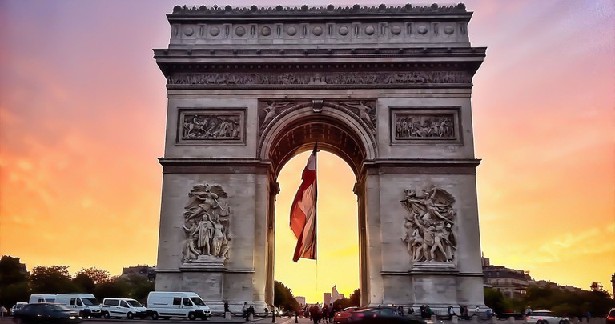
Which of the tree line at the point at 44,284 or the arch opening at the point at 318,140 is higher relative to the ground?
the arch opening at the point at 318,140

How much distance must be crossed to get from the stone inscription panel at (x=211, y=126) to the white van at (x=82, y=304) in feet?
34.4

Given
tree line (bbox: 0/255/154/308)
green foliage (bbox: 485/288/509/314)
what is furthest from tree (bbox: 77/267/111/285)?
green foliage (bbox: 485/288/509/314)

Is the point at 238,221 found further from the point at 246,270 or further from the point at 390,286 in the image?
the point at 390,286

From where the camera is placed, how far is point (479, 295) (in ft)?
99.4

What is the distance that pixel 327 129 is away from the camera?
35.4 m

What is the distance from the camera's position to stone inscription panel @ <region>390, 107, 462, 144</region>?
3253 centimetres

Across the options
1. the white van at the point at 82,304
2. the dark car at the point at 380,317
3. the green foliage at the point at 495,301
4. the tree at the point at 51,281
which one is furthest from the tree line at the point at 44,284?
the dark car at the point at 380,317

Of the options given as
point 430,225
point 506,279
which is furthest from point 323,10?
point 506,279

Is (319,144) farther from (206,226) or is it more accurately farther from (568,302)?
(568,302)

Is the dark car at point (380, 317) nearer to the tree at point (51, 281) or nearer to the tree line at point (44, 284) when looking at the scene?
the tree line at point (44, 284)

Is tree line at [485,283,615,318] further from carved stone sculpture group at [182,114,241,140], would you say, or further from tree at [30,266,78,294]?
tree at [30,266,78,294]

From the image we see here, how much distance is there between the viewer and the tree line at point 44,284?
59906mm

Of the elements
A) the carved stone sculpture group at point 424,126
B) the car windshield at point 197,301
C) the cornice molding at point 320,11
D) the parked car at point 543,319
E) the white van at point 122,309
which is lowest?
the parked car at point 543,319

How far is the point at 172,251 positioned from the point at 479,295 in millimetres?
14950
